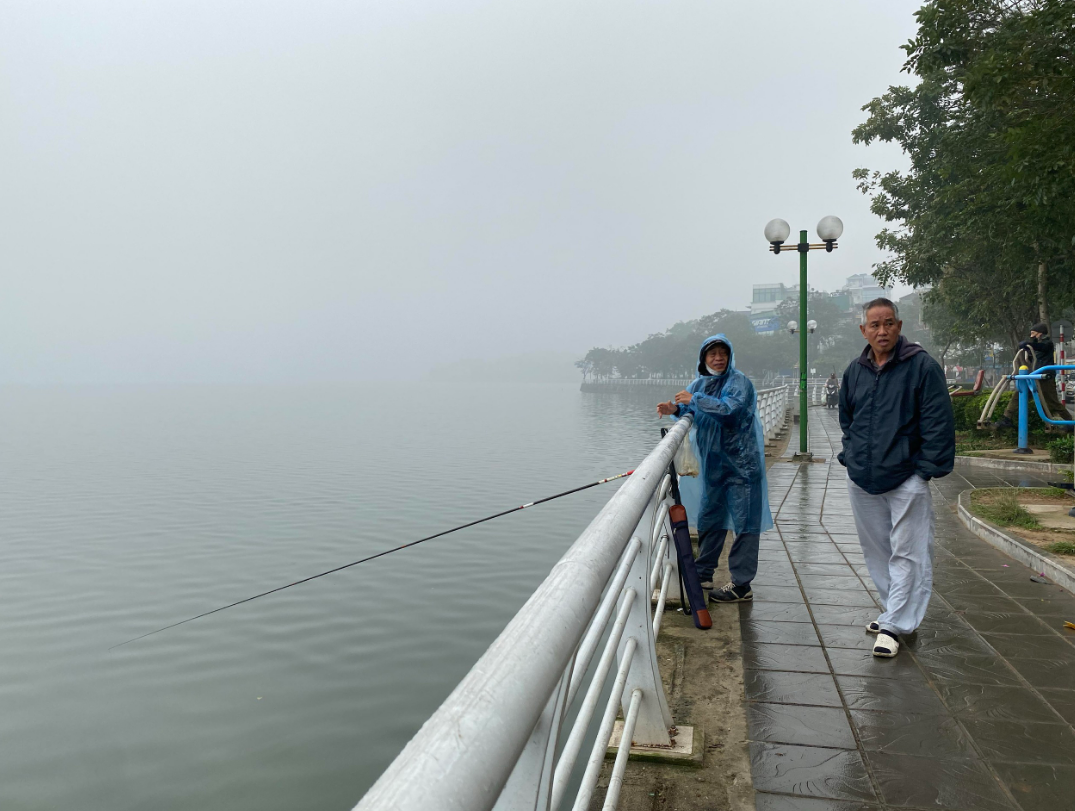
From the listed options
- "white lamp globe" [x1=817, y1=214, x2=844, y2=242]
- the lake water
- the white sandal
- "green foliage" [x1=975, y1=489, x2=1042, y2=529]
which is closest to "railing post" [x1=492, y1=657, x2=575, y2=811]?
the white sandal

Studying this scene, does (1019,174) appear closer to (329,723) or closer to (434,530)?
(329,723)

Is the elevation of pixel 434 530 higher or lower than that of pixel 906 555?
lower

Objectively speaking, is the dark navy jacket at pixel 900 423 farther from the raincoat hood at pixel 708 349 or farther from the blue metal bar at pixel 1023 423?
the blue metal bar at pixel 1023 423

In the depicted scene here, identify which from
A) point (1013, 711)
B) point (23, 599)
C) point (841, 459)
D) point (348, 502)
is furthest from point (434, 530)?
point (1013, 711)

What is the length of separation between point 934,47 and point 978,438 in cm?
681

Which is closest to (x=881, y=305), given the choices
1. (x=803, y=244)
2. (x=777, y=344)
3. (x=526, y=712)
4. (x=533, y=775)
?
(x=533, y=775)

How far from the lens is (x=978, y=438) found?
1425 centimetres

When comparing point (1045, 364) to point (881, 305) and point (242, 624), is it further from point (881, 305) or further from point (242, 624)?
point (242, 624)

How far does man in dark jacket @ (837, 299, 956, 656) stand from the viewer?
3758 mm

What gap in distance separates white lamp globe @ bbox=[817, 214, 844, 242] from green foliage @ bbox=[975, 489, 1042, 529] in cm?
668

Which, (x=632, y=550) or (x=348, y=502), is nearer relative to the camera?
(x=632, y=550)

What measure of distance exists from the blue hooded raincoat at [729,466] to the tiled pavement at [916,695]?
529mm

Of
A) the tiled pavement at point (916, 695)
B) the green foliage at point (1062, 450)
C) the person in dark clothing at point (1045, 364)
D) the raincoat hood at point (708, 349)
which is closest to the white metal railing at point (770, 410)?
the person in dark clothing at point (1045, 364)

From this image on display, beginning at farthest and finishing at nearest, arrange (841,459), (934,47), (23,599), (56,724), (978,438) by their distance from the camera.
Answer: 1. (978,438)
2. (23,599)
3. (934,47)
4. (56,724)
5. (841,459)
